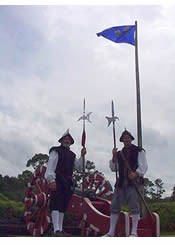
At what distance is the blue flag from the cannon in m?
2.07

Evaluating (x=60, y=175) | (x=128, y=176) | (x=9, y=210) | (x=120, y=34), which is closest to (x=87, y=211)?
(x=60, y=175)

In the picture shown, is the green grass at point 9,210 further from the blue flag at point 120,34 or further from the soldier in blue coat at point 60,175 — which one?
the blue flag at point 120,34

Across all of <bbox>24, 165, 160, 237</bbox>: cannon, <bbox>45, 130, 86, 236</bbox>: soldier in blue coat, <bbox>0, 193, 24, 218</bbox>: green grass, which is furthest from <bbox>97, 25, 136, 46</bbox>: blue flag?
<bbox>0, 193, 24, 218</bbox>: green grass

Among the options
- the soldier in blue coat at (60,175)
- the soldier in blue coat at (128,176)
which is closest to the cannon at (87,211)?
the soldier in blue coat at (128,176)

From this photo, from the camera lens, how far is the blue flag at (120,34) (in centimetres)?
612

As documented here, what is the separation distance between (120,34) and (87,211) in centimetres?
250

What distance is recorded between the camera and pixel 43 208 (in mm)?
6473

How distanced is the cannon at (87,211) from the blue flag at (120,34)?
2.07 meters

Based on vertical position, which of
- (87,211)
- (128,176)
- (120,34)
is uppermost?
(120,34)

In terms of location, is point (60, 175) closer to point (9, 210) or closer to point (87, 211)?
point (87, 211)

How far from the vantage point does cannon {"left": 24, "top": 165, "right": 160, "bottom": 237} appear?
191 inches

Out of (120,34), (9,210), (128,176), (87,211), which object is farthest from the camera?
(9,210)

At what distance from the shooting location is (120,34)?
613 cm

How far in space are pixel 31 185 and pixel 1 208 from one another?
158cm
